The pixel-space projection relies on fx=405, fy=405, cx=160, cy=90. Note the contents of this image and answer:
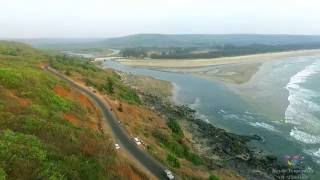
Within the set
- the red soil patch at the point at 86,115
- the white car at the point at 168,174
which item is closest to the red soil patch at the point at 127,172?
the white car at the point at 168,174

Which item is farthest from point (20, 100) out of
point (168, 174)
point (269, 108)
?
point (269, 108)

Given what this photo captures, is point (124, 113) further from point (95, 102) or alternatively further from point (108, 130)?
point (108, 130)

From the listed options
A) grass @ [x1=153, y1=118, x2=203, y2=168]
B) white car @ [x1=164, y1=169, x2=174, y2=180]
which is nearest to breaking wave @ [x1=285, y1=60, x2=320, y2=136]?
grass @ [x1=153, y1=118, x2=203, y2=168]

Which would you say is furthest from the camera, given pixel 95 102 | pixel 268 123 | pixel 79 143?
pixel 268 123

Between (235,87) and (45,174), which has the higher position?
(45,174)

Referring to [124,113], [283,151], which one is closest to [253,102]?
[283,151]

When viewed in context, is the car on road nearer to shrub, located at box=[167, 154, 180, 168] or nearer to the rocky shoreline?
shrub, located at box=[167, 154, 180, 168]
